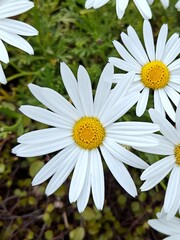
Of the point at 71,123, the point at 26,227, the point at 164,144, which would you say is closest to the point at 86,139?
the point at 71,123

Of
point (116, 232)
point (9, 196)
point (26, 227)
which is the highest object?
point (9, 196)

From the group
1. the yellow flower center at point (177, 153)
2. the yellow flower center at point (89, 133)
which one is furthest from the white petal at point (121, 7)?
the yellow flower center at point (177, 153)

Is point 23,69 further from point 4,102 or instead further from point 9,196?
point 9,196

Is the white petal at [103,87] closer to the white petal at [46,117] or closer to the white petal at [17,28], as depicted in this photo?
the white petal at [46,117]

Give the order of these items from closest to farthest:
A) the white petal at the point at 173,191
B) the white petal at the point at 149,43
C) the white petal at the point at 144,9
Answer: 1. the white petal at the point at 173,191
2. the white petal at the point at 144,9
3. the white petal at the point at 149,43

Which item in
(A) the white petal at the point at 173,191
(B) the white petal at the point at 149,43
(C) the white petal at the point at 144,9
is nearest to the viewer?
(A) the white petal at the point at 173,191
